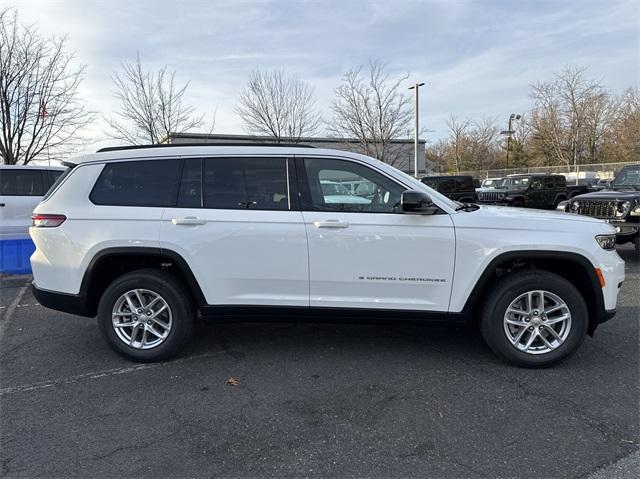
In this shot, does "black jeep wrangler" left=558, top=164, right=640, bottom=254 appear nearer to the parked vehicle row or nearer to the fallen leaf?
the fallen leaf

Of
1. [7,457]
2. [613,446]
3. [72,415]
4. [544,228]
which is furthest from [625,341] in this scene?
[7,457]

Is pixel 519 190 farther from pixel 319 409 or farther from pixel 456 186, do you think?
pixel 319 409

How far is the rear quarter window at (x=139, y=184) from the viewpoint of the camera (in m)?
3.86

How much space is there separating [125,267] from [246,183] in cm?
137

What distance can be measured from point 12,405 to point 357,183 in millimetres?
3106

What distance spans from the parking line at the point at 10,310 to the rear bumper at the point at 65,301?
1.23m

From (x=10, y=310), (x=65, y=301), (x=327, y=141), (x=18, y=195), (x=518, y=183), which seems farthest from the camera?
(x=327, y=141)

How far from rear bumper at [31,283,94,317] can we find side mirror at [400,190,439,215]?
2.87 metres

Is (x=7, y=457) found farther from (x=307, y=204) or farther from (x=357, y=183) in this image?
(x=357, y=183)

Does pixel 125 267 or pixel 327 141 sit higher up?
pixel 327 141

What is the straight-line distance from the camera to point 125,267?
4066 millimetres

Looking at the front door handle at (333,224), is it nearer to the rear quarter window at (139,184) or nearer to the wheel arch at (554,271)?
the wheel arch at (554,271)

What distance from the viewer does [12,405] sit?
10.6 ft

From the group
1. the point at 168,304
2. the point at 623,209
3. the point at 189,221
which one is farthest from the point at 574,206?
the point at 168,304
